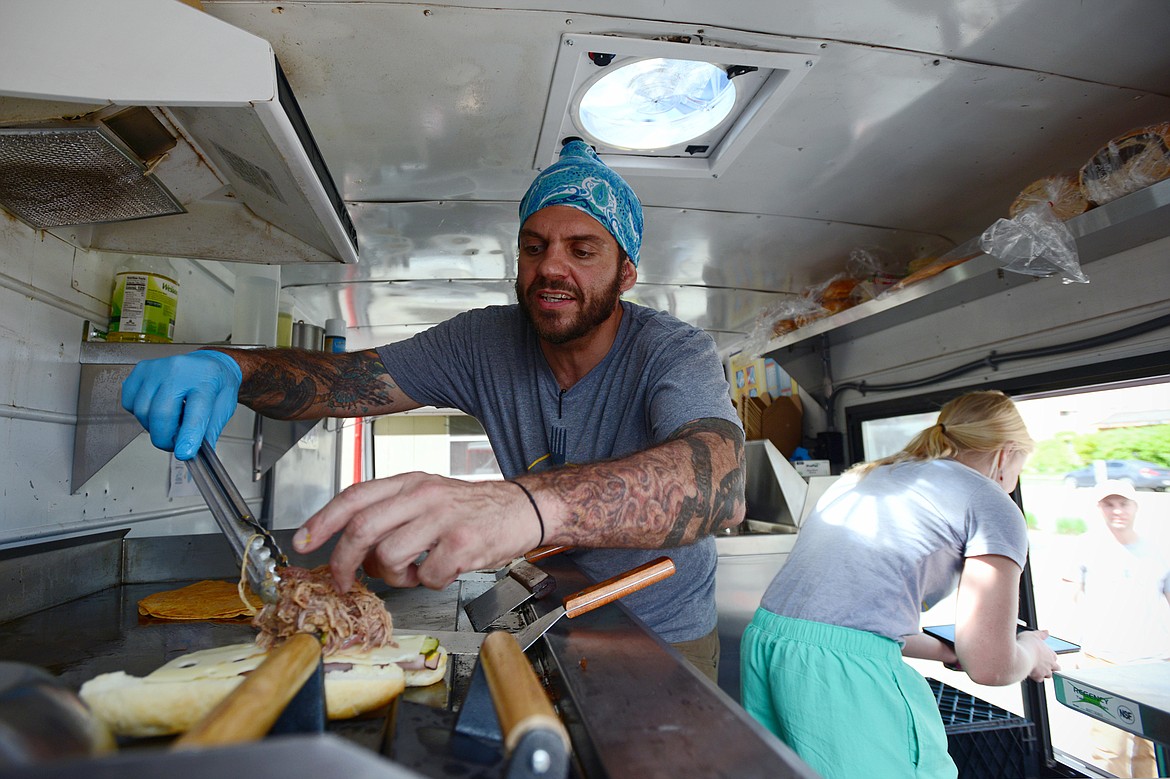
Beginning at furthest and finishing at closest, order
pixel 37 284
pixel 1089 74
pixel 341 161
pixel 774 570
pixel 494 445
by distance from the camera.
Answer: pixel 774 570
pixel 341 161
pixel 494 445
pixel 1089 74
pixel 37 284

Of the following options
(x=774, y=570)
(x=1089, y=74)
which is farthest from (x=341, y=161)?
(x=774, y=570)

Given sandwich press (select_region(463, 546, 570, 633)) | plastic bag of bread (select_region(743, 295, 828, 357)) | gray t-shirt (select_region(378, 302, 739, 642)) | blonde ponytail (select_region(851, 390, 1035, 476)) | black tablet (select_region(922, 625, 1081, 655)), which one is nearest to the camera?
sandwich press (select_region(463, 546, 570, 633))

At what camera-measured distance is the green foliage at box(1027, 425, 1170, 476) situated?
7.47 ft

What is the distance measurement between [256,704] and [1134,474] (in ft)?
10.0

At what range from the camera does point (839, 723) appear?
174 centimetres

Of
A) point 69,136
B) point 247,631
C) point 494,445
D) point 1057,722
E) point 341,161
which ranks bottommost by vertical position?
point 1057,722

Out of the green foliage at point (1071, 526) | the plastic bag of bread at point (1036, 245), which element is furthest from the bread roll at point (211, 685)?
the green foliage at point (1071, 526)

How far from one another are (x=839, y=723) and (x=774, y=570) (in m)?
1.46

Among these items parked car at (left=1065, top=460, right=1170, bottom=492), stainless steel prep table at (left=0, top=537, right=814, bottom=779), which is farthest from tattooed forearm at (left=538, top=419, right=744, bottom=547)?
parked car at (left=1065, top=460, right=1170, bottom=492)

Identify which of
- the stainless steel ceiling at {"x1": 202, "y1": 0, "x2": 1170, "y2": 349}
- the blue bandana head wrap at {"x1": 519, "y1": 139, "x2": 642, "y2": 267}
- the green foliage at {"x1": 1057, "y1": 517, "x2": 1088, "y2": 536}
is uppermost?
the stainless steel ceiling at {"x1": 202, "y1": 0, "x2": 1170, "y2": 349}

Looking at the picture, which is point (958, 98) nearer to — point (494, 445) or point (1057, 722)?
point (494, 445)

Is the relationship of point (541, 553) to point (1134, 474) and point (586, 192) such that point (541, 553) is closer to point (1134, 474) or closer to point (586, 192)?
point (586, 192)

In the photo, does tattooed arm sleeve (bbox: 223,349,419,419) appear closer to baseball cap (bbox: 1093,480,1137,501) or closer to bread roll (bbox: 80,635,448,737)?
bread roll (bbox: 80,635,448,737)

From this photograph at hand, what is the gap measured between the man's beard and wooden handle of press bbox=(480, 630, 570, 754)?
105cm
